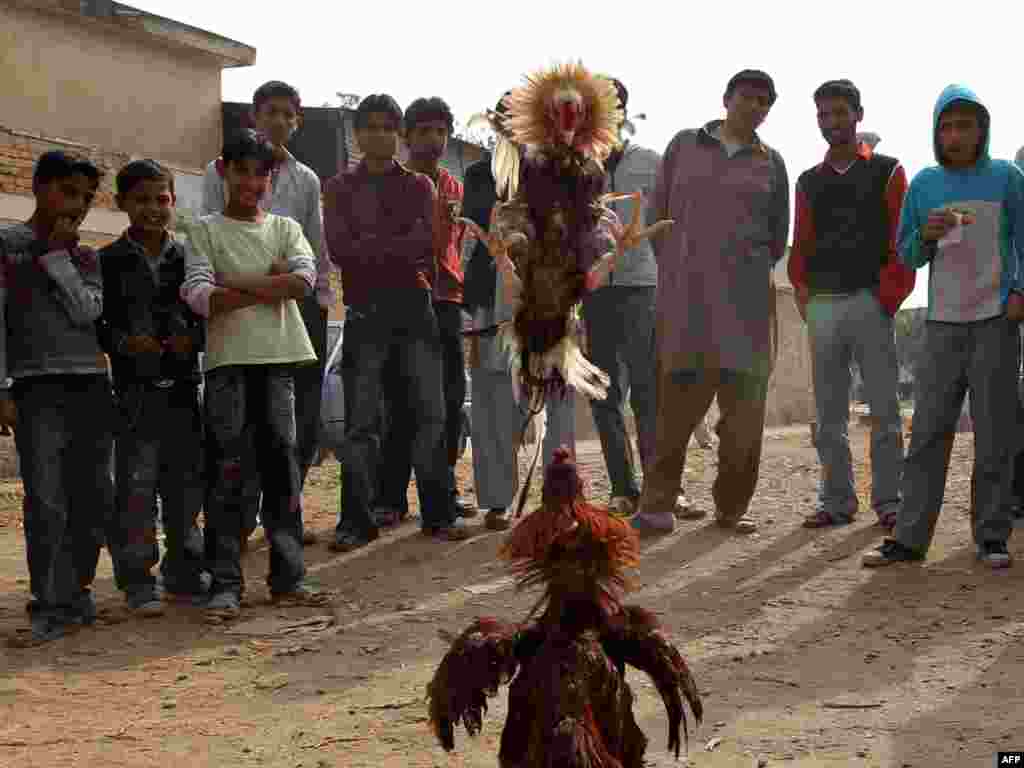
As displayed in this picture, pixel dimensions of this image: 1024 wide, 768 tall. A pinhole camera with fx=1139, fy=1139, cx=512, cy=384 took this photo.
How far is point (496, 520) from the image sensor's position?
6.18 metres

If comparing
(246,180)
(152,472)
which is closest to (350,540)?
(152,472)

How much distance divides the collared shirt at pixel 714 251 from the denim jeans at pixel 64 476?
2.81 metres

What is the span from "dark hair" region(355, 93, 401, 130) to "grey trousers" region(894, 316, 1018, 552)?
2.80 metres

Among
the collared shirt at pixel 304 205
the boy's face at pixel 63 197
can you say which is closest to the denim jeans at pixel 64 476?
the boy's face at pixel 63 197

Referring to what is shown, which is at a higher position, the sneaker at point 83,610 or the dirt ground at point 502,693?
the sneaker at point 83,610

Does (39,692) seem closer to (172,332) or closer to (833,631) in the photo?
(172,332)

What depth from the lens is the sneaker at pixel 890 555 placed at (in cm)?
523

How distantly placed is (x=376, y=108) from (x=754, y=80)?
1894 mm

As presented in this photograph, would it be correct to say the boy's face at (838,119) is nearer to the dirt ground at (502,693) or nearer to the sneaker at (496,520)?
the dirt ground at (502,693)

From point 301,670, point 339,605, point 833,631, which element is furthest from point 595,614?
point 339,605

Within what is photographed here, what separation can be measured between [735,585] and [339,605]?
1.75 meters

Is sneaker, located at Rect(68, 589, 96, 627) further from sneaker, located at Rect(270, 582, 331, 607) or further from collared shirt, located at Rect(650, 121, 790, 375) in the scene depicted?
collared shirt, located at Rect(650, 121, 790, 375)

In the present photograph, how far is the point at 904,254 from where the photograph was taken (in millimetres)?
5258

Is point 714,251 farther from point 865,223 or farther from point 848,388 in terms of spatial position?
point 848,388
